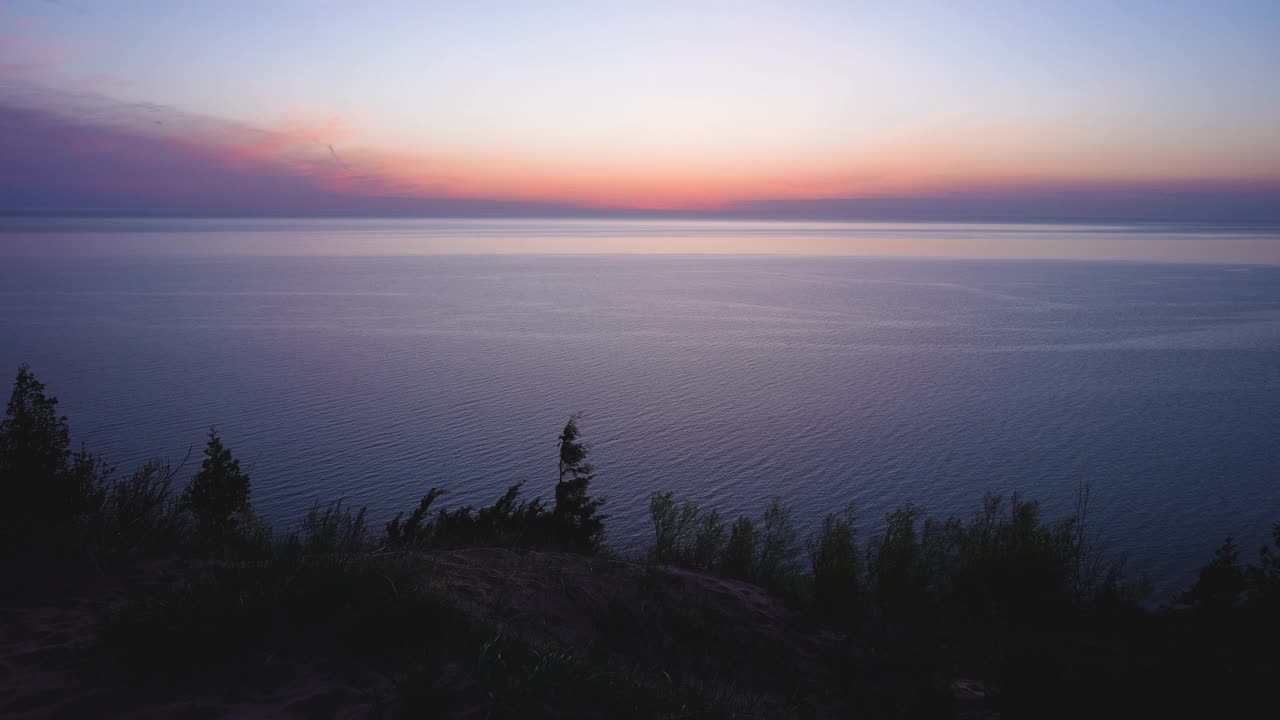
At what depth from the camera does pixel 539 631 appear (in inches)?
329

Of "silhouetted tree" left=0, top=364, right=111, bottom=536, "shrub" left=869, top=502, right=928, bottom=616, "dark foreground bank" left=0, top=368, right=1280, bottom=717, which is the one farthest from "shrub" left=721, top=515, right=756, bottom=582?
"silhouetted tree" left=0, top=364, right=111, bottom=536

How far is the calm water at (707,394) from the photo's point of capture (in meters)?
26.0

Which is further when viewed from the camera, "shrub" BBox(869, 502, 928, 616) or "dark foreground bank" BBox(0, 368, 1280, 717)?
"shrub" BBox(869, 502, 928, 616)

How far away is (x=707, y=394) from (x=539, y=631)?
99.4 feet

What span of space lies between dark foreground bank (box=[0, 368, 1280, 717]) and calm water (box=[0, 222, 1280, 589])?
10155 millimetres

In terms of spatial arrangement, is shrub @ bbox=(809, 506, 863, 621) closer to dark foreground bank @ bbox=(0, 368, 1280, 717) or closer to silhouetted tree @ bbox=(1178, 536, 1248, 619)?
dark foreground bank @ bbox=(0, 368, 1280, 717)

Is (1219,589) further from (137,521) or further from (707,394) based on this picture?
(707,394)

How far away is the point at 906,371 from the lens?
43531 millimetres

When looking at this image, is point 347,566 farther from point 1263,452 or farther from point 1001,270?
point 1001,270

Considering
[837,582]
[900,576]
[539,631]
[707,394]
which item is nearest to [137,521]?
[539,631]

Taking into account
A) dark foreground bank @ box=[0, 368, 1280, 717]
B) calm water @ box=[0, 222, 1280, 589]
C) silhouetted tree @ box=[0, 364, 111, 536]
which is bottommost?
calm water @ box=[0, 222, 1280, 589]

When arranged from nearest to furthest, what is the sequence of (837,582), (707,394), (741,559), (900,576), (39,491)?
1. (39,491)
2. (837,582)
3. (900,576)
4. (741,559)
5. (707,394)

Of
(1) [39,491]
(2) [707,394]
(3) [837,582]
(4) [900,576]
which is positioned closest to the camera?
(1) [39,491]

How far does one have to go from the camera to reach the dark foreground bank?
645 cm
